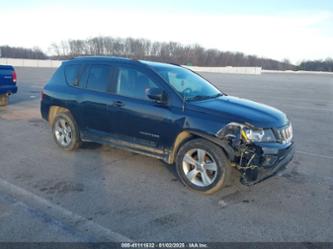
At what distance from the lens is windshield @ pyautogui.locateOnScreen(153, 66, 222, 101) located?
4.73 metres

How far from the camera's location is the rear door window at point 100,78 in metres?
5.22

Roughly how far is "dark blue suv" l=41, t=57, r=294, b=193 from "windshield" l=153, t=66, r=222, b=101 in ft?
0.08

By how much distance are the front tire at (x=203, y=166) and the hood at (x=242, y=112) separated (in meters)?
0.45

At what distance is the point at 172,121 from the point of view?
4441 millimetres

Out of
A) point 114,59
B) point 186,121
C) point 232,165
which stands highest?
point 114,59

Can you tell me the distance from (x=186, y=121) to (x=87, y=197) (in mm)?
1688

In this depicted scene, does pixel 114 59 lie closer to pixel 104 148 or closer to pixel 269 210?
pixel 104 148

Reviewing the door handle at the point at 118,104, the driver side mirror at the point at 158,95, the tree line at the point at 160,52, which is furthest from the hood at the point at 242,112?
the tree line at the point at 160,52

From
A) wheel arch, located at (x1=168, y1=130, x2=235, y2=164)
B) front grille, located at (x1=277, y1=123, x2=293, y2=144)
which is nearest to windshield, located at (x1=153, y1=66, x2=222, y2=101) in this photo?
wheel arch, located at (x1=168, y1=130, x2=235, y2=164)

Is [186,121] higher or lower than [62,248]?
higher

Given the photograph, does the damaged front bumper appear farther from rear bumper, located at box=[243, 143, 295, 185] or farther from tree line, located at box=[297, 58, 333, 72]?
tree line, located at box=[297, 58, 333, 72]

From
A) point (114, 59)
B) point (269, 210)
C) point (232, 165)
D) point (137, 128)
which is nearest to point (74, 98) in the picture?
point (114, 59)

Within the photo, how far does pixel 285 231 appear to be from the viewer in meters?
3.31

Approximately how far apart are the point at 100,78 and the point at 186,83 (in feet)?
4.99
